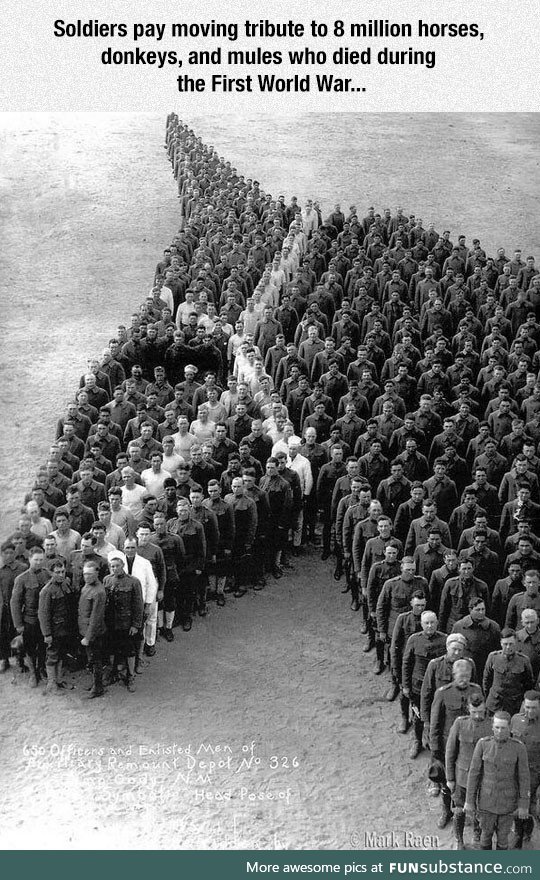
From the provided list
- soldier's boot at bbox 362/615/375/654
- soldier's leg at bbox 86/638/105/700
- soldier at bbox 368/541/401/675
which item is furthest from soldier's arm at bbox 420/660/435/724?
soldier's leg at bbox 86/638/105/700

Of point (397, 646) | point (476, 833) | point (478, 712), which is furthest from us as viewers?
point (397, 646)

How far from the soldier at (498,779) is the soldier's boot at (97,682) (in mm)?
3402

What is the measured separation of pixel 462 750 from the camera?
7594mm

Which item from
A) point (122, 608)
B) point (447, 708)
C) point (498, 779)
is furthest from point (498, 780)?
point (122, 608)

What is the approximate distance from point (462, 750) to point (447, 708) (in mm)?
441

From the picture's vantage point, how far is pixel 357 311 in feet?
49.0

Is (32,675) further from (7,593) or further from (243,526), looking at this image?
(243,526)

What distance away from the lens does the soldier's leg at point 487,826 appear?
7.47 meters

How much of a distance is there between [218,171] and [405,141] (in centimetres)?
981

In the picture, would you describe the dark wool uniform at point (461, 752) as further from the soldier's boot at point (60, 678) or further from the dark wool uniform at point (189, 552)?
the soldier's boot at point (60, 678)

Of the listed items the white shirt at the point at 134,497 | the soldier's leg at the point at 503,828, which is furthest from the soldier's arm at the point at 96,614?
the soldier's leg at the point at 503,828

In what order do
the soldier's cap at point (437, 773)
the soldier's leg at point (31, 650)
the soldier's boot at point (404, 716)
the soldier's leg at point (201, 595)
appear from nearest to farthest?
1. the soldier's cap at point (437, 773)
2. the soldier's boot at point (404, 716)
3. the soldier's leg at point (31, 650)
4. the soldier's leg at point (201, 595)

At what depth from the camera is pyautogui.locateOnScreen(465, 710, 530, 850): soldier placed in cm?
729

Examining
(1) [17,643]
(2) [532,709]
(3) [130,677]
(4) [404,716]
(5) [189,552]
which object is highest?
(2) [532,709]
